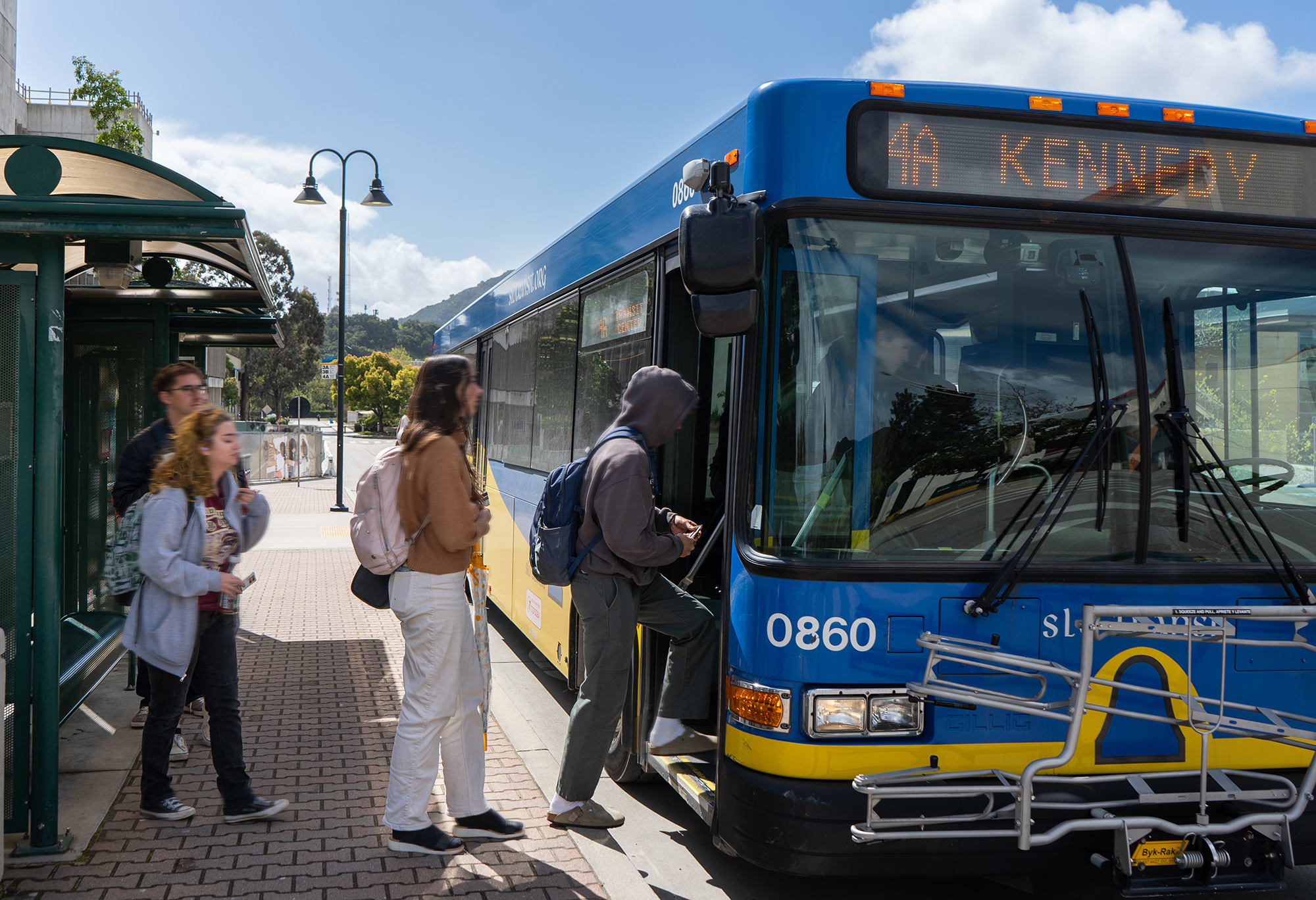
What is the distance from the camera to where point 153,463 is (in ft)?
16.4

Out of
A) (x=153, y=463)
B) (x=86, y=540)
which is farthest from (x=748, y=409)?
(x=86, y=540)

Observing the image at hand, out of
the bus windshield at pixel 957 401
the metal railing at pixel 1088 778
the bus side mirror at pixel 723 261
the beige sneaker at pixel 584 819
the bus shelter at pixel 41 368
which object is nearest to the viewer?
the metal railing at pixel 1088 778

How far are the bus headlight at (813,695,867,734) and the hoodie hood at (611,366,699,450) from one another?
4.18 ft

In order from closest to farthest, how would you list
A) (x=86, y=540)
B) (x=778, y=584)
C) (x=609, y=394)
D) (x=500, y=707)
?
(x=778, y=584), (x=609, y=394), (x=500, y=707), (x=86, y=540)

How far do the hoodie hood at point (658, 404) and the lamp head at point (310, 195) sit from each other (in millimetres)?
20671

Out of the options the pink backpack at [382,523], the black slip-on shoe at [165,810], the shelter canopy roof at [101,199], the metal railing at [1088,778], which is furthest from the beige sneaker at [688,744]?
the shelter canopy roof at [101,199]

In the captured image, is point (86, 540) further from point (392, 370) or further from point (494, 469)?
point (392, 370)

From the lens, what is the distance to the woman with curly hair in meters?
4.35

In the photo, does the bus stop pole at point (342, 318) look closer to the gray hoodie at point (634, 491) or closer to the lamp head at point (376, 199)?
the lamp head at point (376, 199)

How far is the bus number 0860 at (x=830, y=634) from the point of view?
3.48 m

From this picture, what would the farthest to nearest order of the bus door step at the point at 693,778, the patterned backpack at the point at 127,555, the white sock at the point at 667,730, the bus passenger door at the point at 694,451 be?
1. the bus passenger door at the point at 694,451
2. the patterned backpack at the point at 127,555
3. the white sock at the point at 667,730
4. the bus door step at the point at 693,778

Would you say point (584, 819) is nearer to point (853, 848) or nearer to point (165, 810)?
point (853, 848)

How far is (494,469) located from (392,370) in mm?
109077

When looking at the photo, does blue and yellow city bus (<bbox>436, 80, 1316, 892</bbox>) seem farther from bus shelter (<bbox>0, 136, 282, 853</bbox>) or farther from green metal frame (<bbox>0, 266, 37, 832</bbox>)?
green metal frame (<bbox>0, 266, 37, 832</bbox>)
